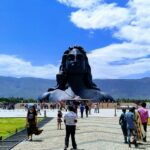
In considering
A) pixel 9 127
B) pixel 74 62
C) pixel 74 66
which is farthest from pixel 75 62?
pixel 9 127

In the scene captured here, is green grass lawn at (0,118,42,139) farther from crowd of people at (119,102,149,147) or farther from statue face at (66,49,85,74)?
statue face at (66,49,85,74)

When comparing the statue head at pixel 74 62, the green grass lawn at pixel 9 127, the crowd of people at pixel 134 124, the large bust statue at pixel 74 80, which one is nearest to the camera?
the crowd of people at pixel 134 124

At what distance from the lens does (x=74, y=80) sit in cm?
9281

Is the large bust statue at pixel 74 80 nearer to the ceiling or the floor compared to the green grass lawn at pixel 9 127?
nearer to the ceiling

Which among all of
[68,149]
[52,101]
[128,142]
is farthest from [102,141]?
[52,101]

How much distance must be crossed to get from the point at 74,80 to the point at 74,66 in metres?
3.82

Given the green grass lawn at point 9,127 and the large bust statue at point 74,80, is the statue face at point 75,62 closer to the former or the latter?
the large bust statue at point 74,80

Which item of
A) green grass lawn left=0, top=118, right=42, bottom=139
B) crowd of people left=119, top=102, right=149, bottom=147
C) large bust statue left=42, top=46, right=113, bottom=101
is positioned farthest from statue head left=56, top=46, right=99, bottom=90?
crowd of people left=119, top=102, right=149, bottom=147

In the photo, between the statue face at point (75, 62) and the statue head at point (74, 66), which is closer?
the statue face at point (75, 62)

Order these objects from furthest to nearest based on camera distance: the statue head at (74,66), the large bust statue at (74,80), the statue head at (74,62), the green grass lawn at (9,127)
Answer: the statue head at (74,66) → the statue head at (74,62) → the large bust statue at (74,80) → the green grass lawn at (9,127)

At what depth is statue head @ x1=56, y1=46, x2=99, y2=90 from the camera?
90.7m

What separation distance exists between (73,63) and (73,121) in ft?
238

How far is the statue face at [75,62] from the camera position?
3556 inches

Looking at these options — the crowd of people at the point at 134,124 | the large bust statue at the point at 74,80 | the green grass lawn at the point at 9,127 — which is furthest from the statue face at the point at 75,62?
the crowd of people at the point at 134,124
